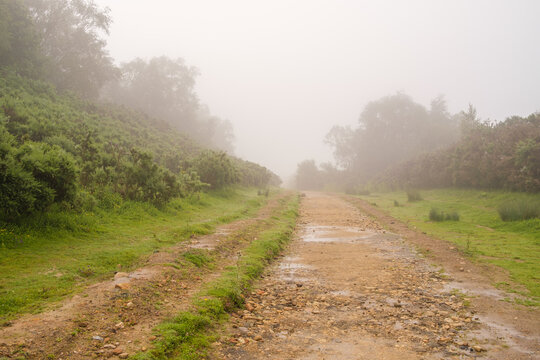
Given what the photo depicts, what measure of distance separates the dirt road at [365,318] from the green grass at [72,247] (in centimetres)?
324

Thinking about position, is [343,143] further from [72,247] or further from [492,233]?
[72,247]

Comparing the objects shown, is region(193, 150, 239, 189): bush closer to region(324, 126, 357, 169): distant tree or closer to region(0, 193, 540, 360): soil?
region(0, 193, 540, 360): soil

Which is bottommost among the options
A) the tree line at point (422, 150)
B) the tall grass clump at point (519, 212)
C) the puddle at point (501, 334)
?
the puddle at point (501, 334)

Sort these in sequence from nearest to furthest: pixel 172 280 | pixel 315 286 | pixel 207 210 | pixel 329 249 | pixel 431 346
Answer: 1. pixel 431 346
2. pixel 172 280
3. pixel 315 286
4. pixel 329 249
5. pixel 207 210

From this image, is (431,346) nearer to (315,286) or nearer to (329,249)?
(315,286)

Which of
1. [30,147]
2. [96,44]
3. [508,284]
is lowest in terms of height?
[508,284]

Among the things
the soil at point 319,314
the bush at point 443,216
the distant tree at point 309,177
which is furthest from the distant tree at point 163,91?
the soil at point 319,314

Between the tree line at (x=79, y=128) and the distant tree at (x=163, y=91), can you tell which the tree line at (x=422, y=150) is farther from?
the distant tree at (x=163, y=91)

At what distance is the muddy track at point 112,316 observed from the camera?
4.68 metres

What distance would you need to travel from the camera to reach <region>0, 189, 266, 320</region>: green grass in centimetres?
653

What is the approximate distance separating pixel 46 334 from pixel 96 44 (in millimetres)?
52278

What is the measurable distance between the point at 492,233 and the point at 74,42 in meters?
51.7

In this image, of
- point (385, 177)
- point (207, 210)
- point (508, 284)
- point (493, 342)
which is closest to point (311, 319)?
point (493, 342)

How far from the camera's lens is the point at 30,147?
10914 mm
